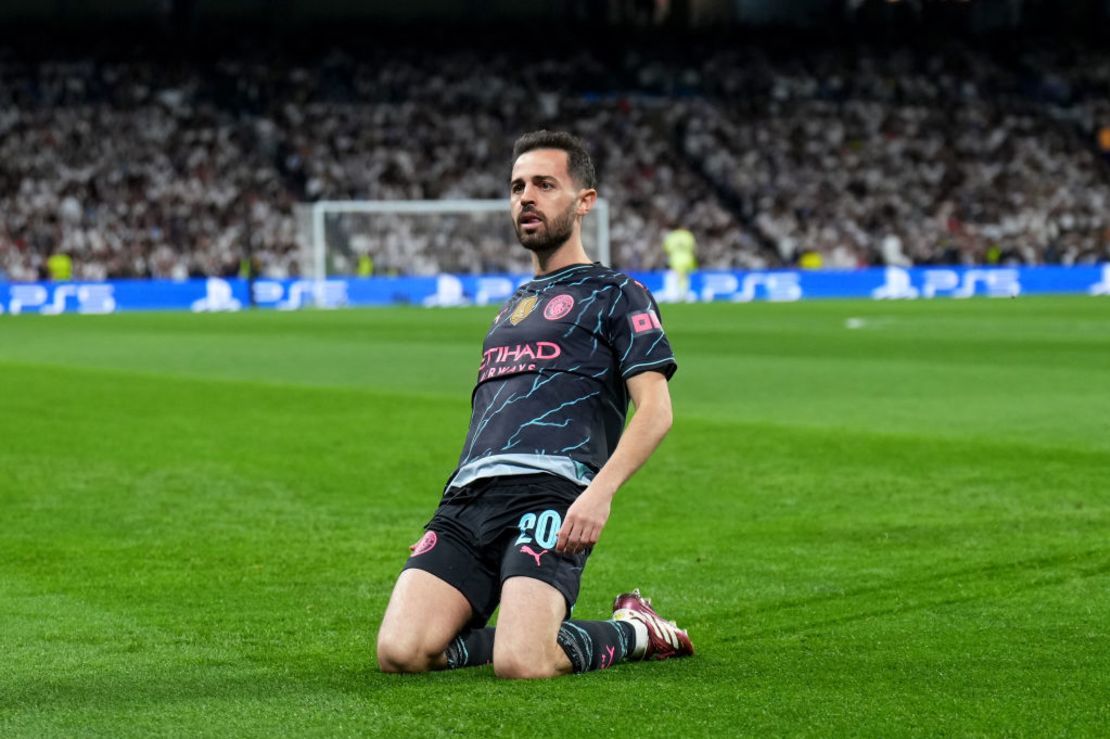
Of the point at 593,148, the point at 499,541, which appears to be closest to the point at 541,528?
the point at 499,541

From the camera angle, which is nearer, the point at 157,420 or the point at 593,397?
the point at 593,397

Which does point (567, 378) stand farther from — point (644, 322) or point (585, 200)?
point (585, 200)

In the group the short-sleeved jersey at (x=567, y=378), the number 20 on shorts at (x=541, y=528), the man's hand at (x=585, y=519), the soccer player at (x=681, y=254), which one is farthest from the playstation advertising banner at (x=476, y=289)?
the man's hand at (x=585, y=519)

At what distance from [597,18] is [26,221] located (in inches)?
788

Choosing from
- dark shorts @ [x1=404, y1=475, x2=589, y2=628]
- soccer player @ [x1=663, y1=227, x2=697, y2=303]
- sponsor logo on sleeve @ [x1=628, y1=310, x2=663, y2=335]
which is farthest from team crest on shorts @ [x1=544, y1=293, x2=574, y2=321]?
soccer player @ [x1=663, y1=227, x2=697, y2=303]

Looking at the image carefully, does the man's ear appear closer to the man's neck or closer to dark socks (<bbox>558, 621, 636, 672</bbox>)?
the man's neck

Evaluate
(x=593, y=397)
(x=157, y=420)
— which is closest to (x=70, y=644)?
(x=593, y=397)

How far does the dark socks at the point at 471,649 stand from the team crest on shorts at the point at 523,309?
42.4 inches

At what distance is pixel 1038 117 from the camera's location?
189 ft

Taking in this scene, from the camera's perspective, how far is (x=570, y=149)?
609 centimetres

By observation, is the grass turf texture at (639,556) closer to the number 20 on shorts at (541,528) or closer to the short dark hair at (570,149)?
the number 20 on shorts at (541,528)

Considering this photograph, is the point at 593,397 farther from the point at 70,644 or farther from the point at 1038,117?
the point at 1038,117

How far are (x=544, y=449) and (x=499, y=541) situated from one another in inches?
13.5

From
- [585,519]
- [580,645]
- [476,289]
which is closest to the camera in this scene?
[585,519]
